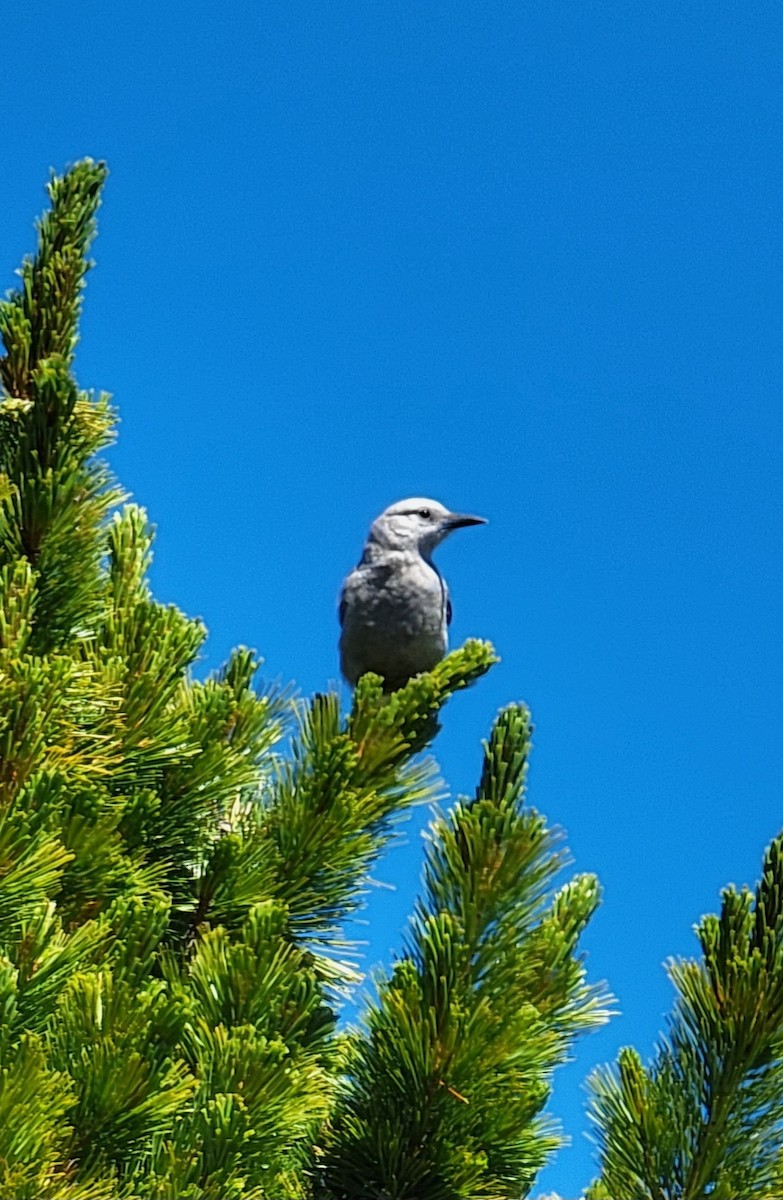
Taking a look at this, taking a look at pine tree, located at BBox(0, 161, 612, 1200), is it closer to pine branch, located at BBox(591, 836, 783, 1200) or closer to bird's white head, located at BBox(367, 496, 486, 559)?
pine branch, located at BBox(591, 836, 783, 1200)

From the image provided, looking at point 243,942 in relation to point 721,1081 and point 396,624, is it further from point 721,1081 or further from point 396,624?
point 396,624

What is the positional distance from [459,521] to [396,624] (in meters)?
1.34

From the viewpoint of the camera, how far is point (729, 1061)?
2086mm

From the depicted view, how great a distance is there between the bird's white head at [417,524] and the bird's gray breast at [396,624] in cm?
53

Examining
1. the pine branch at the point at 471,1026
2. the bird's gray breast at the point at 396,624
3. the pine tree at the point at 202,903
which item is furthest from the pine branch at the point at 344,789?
the bird's gray breast at the point at 396,624

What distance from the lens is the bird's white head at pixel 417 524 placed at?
5854 millimetres

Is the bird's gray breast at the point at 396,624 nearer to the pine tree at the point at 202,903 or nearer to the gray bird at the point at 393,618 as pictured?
the gray bird at the point at 393,618

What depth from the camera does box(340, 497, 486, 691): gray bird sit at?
16.4 feet

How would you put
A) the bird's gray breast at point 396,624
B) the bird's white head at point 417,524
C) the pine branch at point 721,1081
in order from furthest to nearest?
the bird's white head at point 417,524 → the bird's gray breast at point 396,624 → the pine branch at point 721,1081

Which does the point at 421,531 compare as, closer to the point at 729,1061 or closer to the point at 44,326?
the point at 44,326

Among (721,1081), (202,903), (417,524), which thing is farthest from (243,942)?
(417,524)

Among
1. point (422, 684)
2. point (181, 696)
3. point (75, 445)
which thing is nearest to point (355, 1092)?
point (422, 684)

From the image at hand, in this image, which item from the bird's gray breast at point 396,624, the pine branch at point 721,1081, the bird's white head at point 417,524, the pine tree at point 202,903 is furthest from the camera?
the bird's white head at point 417,524

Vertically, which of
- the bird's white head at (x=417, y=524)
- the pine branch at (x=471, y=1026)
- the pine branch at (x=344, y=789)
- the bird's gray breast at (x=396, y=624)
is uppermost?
the bird's white head at (x=417, y=524)
